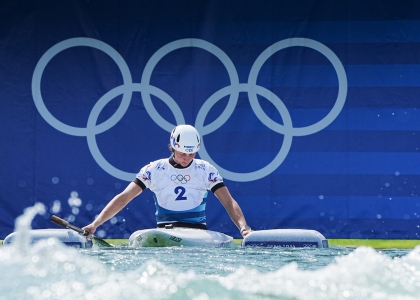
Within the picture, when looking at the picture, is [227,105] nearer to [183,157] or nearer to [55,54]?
[55,54]

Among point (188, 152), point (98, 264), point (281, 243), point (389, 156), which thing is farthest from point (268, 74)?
point (98, 264)

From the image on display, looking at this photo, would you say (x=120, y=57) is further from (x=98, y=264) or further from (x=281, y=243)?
(x=98, y=264)

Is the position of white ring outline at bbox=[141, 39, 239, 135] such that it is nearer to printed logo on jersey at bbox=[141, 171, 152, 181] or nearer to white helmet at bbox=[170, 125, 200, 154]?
printed logo on jersey at bbox=[141, 171, 152, 181]

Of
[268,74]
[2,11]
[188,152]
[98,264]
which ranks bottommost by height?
[98,264]

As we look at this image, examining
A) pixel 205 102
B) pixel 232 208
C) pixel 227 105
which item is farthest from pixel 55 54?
pixel 232 208

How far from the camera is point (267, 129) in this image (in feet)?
44.1

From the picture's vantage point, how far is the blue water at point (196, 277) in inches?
249

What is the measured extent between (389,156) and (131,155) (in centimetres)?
328

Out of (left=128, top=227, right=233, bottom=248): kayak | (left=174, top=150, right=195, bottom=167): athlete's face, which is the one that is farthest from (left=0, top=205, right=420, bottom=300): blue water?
(left=174, top=150, right=195, bottom=167): athlete's face

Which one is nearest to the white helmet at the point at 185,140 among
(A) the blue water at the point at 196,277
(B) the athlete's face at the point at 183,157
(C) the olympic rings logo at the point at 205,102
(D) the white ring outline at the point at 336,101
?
(B) the athlete's face at the point at 183,157

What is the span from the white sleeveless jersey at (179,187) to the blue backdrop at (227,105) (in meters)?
2.54

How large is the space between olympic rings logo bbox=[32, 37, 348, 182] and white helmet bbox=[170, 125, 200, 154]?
2782 millimetres

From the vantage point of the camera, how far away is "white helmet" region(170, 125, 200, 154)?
1058 centimetres

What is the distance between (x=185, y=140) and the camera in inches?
416
